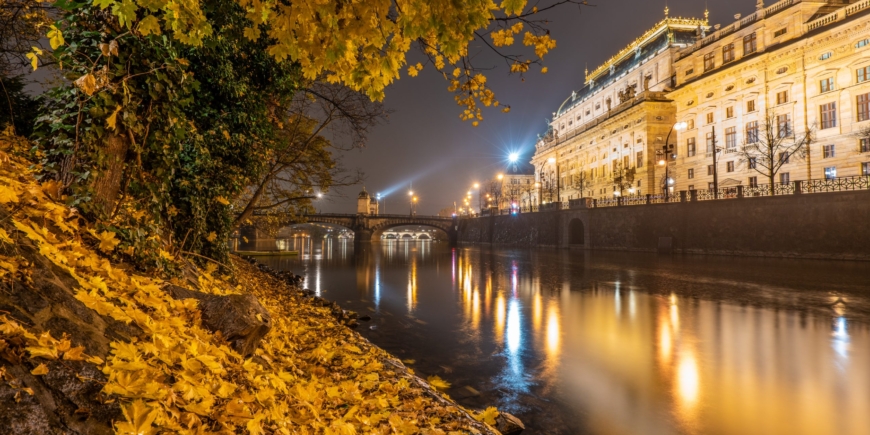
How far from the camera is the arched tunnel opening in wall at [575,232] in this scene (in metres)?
50.8

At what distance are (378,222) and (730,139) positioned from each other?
58.6 metres

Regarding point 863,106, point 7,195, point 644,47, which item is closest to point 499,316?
point 7,195

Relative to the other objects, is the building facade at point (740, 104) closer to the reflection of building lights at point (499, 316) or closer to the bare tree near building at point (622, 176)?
the bare tree near building at point (622, 176)

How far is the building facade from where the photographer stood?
38031 millimetres

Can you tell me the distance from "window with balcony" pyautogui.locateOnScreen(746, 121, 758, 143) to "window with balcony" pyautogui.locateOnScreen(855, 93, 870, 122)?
8361 mm

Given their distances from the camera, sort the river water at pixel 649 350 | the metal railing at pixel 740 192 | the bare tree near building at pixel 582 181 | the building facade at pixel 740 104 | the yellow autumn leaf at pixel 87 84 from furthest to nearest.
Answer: the bare tree near building at pixel 582 181, the building facade at pixel 740 104, the metal railing at pixel 740 192, the river water at pixel 649 350, the yellow autumn leaf at pixel 87 84

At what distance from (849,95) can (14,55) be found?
57.9 meters

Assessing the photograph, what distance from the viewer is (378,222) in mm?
79750

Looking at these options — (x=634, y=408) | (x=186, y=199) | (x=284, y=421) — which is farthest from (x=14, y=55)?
(x=634, y=408)

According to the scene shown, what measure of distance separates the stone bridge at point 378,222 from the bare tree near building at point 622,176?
107 ft

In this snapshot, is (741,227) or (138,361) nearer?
(138,361)

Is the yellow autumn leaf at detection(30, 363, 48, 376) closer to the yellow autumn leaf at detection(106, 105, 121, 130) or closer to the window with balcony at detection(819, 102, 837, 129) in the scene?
the yellow autumn leaf at detection(106, 105, 121, 130)

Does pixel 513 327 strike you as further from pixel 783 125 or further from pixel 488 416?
pixel 783 125

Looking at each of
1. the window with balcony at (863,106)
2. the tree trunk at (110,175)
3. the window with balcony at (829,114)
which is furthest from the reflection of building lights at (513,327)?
the window with balcony at (829,114)
